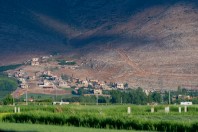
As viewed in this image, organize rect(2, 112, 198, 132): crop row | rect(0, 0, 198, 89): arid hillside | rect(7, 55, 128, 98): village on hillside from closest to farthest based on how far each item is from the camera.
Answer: rect(2, 112, 198, 132): crop row → rect(7, 55, 128, 98): village on hillside → rect(0, 0, 198, 89): arid hillside

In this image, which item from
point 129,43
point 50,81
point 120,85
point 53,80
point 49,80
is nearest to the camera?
point 120,85

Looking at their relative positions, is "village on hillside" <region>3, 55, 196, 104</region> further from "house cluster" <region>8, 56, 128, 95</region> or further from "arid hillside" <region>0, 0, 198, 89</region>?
"arid hillside" <region>0, 0, 198, 89</region>

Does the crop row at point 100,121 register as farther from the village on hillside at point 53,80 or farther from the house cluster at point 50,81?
the house cluster at point 50,81

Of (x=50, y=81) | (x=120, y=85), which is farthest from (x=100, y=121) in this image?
(x=50, y=81)

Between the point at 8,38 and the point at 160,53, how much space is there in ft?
144

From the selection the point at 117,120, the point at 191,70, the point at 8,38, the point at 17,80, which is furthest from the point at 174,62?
the point at 117,120

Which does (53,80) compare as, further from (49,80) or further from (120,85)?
(120,85)

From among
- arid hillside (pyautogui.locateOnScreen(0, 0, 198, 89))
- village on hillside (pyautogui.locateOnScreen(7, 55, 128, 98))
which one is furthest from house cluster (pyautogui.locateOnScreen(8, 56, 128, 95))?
arid hillside (pyautogui.locateOnScreen(0, 0, 198, 89))

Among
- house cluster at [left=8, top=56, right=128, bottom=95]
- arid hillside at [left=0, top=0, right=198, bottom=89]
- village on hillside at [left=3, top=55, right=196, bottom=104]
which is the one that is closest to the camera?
village on hillside at [left=3, top=55, right=196, bottom=104]

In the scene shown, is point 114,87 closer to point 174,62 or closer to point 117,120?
point 174,62

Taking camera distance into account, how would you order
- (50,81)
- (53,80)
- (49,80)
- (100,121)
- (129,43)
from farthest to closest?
(129,43) → (49,80) → (53,80) → (50,81) → (100,121)

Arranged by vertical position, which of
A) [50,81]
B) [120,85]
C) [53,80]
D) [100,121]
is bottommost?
[120,85]

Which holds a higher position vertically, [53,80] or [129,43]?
[129,43]

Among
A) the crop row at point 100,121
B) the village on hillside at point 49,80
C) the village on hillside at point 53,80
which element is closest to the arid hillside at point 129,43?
the village on hillside at point 53,80
